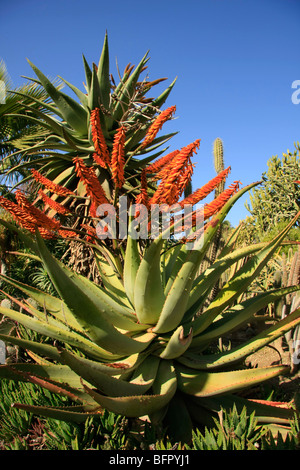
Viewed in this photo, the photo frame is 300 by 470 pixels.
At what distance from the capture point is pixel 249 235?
36.6 ft

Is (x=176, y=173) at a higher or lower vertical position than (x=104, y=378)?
higher

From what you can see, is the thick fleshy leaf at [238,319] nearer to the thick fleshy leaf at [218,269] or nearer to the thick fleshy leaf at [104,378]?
the thick fleshy leaf at [218,269]

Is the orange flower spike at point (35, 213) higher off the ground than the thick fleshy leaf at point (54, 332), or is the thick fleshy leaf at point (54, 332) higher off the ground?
the orange flower spike at point (35, 213)

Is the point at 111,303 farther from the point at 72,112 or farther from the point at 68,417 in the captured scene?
the point at 72,112

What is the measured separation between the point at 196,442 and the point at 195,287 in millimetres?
937

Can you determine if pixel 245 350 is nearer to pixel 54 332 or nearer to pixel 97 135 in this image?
pixel 54 332

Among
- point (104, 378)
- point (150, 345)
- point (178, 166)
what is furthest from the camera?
point (150, 345)

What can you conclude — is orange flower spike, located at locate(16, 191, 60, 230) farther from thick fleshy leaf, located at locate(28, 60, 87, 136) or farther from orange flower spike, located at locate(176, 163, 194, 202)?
thick fleshy leaf, located at locate(28, 60, 87, 136)

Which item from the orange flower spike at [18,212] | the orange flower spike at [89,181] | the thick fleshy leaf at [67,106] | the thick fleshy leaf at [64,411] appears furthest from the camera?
the thick fleshy leaf at [67,106]

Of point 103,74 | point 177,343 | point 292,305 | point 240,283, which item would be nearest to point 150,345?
point 177,343

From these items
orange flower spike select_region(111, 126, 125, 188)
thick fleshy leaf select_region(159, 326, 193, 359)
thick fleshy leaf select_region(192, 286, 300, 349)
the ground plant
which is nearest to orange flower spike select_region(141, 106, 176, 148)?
the ground plant

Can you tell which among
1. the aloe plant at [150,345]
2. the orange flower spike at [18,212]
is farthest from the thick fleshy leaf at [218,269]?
the orange flower spike at [18,212]

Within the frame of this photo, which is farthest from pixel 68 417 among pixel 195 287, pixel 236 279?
pixel 236 279

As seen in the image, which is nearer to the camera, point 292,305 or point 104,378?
point 104,378
